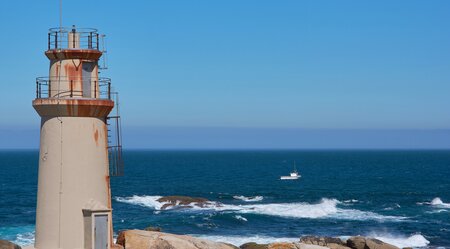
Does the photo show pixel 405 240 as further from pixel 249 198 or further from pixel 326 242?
pixel 249 198

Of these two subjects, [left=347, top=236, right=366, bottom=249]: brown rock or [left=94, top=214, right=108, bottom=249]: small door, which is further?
[left=347, top=236, right=366, bottom=249]: brown rock

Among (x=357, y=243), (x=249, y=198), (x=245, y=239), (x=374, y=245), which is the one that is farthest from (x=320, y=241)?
(x=249, y=198)

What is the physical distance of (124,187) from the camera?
88.8 meters

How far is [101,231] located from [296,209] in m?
45.5

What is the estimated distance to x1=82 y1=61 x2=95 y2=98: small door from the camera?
51.6ft

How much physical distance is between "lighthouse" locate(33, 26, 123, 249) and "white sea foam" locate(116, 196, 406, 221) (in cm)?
4062

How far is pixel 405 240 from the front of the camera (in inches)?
1715

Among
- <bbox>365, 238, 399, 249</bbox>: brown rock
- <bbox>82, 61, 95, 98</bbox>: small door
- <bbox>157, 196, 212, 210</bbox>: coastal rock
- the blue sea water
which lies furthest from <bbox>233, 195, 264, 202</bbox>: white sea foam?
<bbox>82, 61, 95, 98</bbox>: small door

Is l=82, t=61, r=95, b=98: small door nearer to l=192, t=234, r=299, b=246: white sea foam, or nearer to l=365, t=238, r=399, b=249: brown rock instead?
l=365, t=238, r=399, b=249: brown rock

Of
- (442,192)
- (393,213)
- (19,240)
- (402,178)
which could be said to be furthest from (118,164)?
(402,178)

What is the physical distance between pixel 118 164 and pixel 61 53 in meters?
3.14

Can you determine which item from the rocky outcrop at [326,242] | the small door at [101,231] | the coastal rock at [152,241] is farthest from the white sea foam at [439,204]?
the small door at [101,231]

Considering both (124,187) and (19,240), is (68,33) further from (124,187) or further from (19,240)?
(124,187)

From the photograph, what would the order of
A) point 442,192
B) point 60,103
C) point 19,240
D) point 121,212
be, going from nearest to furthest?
point 60,103, point 19,240, point 121,212, point 442,192
